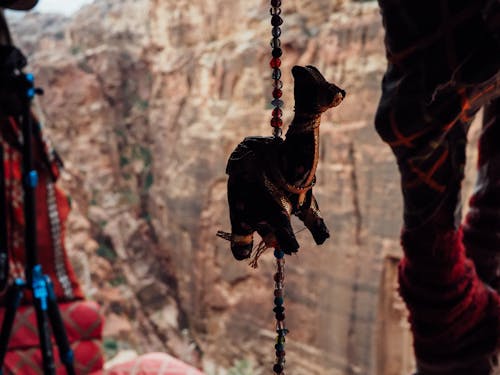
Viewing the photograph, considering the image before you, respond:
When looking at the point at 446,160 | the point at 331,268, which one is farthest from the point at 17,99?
the point at 331,268

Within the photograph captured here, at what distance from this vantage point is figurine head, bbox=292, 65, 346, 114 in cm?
31

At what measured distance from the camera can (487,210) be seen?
0.81m

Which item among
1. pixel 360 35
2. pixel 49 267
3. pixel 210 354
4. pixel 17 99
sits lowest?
pixel 210 354

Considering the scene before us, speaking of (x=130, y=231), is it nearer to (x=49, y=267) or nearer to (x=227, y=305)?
(x=227, y=305)

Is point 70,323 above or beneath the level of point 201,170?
beneath

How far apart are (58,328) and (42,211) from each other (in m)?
0.37

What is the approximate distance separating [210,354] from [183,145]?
1.88 m

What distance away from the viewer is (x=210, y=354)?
152 inches

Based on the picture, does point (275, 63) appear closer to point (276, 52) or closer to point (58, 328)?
point (276, 52)

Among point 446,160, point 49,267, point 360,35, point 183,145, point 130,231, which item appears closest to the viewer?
point 446,160

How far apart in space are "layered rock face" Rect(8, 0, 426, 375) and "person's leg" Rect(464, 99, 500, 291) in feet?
3.30

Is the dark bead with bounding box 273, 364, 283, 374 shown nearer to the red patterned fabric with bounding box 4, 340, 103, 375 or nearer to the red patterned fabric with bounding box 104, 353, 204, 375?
the red patterned fabric with bounding box 104, 353, 204, 375

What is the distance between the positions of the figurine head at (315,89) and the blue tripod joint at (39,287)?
25.4 inches

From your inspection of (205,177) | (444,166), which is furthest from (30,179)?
(205,177)
